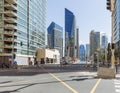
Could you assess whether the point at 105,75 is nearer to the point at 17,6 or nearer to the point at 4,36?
the point at 4,36

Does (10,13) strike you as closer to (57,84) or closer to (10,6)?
(10,6)

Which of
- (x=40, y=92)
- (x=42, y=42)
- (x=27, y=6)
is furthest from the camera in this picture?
(x=42, y=42)

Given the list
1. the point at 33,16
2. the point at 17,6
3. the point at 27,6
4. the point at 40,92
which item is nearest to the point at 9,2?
the point at 17,6

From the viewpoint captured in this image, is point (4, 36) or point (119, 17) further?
point (119, 17)

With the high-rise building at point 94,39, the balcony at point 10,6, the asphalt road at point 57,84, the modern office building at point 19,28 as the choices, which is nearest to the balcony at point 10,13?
the modern office building at point 19,28

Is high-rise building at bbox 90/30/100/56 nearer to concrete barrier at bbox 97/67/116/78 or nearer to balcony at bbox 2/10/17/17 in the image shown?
balcony at bbox 2/10/17/17

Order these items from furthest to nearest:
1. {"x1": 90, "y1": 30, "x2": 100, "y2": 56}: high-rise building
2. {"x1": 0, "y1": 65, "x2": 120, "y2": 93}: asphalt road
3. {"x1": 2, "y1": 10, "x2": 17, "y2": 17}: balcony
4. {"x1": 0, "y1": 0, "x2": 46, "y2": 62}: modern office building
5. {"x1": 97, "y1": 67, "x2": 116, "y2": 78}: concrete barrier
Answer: {"x1": 90, "y1": 30, "x2": 100, "y2": 56}: high-rise building < {"x1": 2, "y1": 10, "x2": 17, "y2": 17}: balcony < {"x1": 0, "y1": 0, "x2": 46, "y2": 62}: modern office building < {"x1": 97, "y1": 67, "x2": 116, "y2": 78}: concrete barrier < {"x1": 0, "y1": 65, "x2": 120, "y2": 93}: asphalt road

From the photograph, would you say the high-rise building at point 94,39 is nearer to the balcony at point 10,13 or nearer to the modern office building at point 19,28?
the modern office building at point 19,28

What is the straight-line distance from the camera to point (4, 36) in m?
113

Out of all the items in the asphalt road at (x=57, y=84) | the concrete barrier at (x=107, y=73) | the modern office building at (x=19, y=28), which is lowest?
the asphalt road at (x=57, y=84)

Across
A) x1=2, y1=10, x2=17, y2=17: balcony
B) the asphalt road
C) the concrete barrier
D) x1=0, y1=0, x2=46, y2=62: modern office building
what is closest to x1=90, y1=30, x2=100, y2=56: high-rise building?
x1=0, y1=0, x2=46, y2=62: modern office building

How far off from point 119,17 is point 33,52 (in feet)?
137

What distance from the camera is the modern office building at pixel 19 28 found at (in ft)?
369

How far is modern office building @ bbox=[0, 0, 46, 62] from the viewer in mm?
112438
